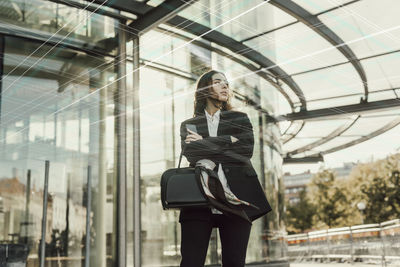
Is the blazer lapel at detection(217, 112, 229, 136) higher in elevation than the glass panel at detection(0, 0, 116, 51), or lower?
lower

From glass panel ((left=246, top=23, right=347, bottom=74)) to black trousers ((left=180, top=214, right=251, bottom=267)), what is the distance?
4.76 meters

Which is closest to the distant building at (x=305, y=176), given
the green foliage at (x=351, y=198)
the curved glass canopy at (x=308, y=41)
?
the green foliage at (x=351, y=198)

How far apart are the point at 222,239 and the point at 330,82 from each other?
5.80 metres

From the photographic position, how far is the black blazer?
5.45 feet

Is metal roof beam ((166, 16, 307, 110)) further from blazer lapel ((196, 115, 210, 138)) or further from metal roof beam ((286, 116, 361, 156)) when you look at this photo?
blazer lapel ((196, 115, 210, 138))

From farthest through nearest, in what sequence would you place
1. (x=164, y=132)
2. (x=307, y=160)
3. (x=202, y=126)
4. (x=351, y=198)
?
1. (x=351, y=198)
2. (x=307, y=160)
3. (x=164, y=132)
4. (x=202, y=126)

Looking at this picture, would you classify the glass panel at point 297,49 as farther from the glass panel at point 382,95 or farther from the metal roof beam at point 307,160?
the metal roof beam at point 307,160

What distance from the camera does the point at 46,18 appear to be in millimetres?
5977

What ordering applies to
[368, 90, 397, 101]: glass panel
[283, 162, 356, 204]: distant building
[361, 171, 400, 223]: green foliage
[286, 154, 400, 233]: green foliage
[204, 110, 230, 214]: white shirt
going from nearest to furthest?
1. [204, 110, 230, 214]: white shirt
2. [368, 90, 397, 101]: glass panel
3. [283, 162, 356, 204]: distant building
4. [361, 171, 400, 223]: green foliage
5. [286, 154, 400, 233]: green foliage

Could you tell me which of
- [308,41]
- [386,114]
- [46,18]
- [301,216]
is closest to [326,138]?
[386,114]

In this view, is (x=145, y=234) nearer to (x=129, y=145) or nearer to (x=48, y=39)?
(x=129, y=145)

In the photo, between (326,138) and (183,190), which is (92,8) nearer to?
(183,190)

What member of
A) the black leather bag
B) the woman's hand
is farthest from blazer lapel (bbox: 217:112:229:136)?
the black leather bag

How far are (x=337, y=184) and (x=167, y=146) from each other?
26.8 meters
